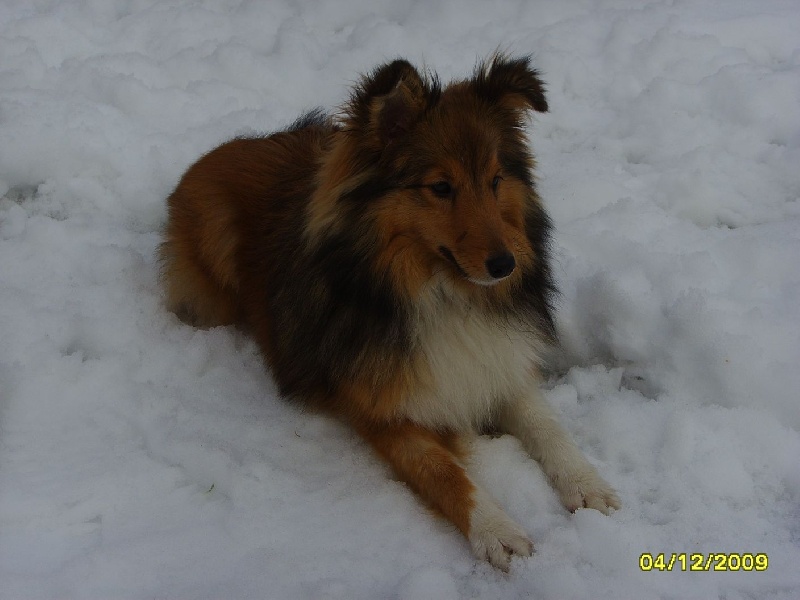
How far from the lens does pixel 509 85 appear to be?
283cm

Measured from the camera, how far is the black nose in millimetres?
2504

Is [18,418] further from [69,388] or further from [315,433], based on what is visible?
[315,433]

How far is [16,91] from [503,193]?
4.09 metres

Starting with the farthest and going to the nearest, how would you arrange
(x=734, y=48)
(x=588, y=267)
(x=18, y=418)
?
(x=734, y=48), (x=588, y=267), (x=18, y=418)

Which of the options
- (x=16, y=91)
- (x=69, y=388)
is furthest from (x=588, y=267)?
(x=16, y=91)

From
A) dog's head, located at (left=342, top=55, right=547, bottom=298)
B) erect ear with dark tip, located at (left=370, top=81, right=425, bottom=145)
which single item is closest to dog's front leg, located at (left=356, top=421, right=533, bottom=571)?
dog's head, located at (left=342, top=55, right=547, bottom=298)

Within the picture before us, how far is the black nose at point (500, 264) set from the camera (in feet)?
8.21

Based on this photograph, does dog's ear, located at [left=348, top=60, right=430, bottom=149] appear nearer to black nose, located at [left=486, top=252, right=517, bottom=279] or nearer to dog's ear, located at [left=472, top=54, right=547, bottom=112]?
dog's ear, located at [left=472, top=54, right=547, bottom=112]

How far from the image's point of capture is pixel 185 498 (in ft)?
8.91

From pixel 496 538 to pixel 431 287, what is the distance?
0.96m

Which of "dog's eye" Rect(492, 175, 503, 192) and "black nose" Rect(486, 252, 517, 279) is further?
"dog's eye" Rect(492, 175, 503, 192)
